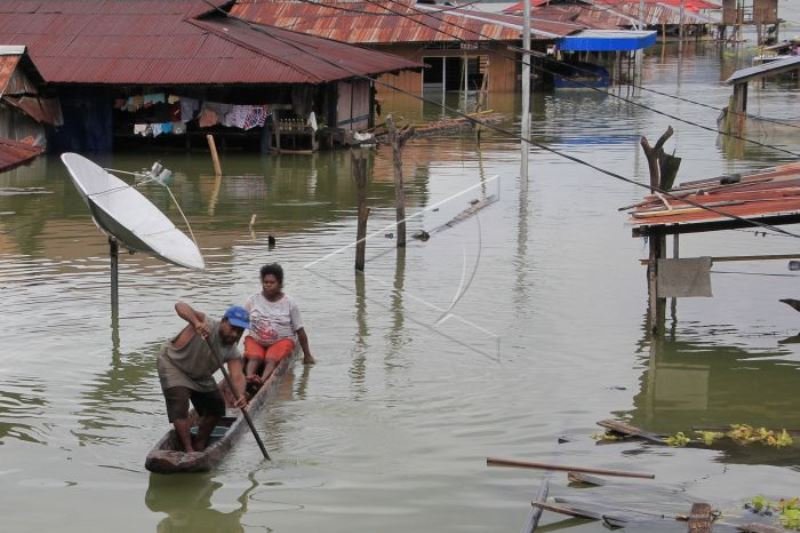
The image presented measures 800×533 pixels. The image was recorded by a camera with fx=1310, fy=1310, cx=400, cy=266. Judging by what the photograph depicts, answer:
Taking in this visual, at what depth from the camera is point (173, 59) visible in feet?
102

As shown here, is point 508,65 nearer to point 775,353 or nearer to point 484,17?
point 484,17

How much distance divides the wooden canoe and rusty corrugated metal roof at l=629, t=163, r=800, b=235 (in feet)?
16.2

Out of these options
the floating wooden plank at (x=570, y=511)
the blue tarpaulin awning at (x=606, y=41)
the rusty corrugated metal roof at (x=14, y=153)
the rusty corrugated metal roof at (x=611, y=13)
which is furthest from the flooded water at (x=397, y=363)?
the rusty corrugated metal roof at (x=611, y=13)

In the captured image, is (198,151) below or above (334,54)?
below

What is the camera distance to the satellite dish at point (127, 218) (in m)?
13.5

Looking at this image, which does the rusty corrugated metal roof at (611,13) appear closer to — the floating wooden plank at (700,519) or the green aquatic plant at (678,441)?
the green aquatic plant at (678,441)

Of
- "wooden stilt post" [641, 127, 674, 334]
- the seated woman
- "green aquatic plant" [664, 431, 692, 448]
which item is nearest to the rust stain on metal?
the seated woman

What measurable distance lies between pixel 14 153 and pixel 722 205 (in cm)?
799

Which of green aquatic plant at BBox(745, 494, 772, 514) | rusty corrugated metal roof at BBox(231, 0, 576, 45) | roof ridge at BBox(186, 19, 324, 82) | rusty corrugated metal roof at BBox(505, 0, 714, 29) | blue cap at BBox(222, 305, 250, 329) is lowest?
green aquatic plant at BBox(745, 494, 772, 514)

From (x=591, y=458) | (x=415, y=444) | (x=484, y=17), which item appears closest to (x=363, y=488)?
(x=415, y=444)

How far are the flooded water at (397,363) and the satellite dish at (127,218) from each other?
1210mm

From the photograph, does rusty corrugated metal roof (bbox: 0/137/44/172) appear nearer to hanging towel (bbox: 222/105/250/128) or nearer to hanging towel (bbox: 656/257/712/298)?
hanging towel (bbox: 656/257/712/298)

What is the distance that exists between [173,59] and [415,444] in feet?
71.4

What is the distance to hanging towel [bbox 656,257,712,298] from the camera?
1435 centimetres
